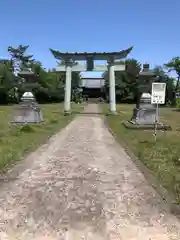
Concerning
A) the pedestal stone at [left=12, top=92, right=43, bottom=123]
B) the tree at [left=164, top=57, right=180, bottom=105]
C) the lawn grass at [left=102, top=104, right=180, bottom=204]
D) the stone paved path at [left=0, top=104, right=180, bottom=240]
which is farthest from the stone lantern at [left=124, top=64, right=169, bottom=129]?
the tree at [left=164, top=57, right=180, bottom=105]

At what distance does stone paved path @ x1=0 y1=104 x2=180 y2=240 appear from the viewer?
453cm

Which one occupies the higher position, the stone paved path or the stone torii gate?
the stone torii gate

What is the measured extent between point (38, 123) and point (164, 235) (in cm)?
1751

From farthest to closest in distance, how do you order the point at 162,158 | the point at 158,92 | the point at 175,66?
the point at 175,66 < the point at 158,92 < the point at 162,158

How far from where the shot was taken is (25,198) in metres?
5.91

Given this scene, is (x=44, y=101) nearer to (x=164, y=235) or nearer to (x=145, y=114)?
(x=145, y=114)

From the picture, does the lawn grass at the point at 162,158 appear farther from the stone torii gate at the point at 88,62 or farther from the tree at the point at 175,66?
the tree at the point at 175,66

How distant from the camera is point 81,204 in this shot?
18.4ft

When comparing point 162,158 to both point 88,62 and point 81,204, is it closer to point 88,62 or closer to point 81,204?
point 81,204

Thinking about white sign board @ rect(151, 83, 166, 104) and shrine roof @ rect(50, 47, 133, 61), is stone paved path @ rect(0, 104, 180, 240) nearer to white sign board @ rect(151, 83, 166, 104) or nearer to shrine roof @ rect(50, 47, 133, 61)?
white sign board @ rect(151, 83, 166, 104)

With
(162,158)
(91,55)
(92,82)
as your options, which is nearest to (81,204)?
(162,158)

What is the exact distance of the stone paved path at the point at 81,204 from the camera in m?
4.53

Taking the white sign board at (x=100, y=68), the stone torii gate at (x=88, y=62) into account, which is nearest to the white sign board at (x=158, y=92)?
the stone torii gate at (x=88, y=62)

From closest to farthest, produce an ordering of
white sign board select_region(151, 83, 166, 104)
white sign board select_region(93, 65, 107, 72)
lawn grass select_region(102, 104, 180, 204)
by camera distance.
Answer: lawn grass select_region(102, 104, 180, 204) < white sign board select_region(151, 83, 166, 104) < white sign board select_region(93, 65, 107, 72)
